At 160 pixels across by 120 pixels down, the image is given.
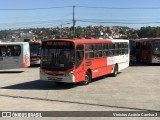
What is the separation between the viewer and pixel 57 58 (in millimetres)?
20141

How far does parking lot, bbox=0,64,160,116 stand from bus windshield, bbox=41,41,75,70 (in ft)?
3.79

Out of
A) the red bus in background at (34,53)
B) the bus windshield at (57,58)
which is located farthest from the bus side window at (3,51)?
the bus windshield at (57,58)

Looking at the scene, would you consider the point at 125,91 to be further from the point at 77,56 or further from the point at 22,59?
the point at 22,59

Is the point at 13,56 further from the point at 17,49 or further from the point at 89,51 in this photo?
the point at 89,51

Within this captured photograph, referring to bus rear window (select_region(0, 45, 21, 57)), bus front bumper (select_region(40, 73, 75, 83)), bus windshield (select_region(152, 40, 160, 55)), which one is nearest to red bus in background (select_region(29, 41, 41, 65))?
bus rear window (select_region(0, 45, 21, 57))

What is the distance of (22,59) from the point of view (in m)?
32.3

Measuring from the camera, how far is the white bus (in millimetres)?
32312

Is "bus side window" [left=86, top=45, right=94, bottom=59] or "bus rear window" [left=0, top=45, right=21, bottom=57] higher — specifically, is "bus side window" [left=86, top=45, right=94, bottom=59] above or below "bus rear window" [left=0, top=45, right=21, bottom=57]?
above

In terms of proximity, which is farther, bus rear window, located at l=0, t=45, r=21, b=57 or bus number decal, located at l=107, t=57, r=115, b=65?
bus rear window, located at l=0, t=45, r=21, b=57

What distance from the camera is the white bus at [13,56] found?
3231 cm

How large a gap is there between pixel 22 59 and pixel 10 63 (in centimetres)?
105

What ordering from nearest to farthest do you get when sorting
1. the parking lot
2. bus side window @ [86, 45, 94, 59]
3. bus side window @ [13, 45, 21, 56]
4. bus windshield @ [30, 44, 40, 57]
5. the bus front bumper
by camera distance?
the parking lot < the bus front bumper < bus side window @ [86, 45, 94, 59] < bus side window @ [13, 45, 21, 56] < bus windshield @ [30, 44, 40, 57]

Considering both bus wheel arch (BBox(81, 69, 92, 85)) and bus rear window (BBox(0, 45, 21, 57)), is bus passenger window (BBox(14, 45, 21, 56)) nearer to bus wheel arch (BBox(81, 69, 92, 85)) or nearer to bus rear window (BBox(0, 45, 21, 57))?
bus rear window (BBox(0, 45, 21, 57))

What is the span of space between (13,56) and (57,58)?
12968 millimetres
